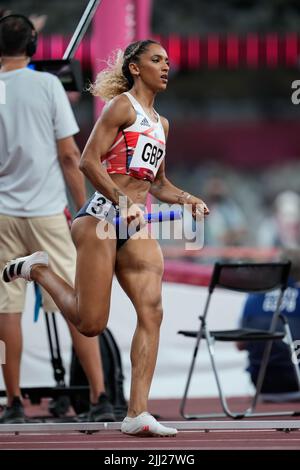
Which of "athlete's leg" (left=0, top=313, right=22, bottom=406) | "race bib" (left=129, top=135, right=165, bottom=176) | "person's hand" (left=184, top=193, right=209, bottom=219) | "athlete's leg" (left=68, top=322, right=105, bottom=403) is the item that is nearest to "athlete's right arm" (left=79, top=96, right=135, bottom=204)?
"race bib" (left=129, top=135, right=165, bottom=176)

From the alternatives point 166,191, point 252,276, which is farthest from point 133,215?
point 252,276

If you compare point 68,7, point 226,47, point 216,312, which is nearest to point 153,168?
point 216,312

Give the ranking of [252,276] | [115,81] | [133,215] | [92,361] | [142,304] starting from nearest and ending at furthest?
1. [133,215]
2. [142,304]
3. [115,81]
4. [92,361]
5. [252,276]

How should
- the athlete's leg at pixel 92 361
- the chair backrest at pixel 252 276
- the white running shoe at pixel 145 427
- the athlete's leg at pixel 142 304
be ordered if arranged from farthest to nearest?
the chair backrest at pixel 252 276 → the athlete's leg at pixel 92 361 → the athlete's leg at pixel 142 304 → the white running shoe at pixel 145 427

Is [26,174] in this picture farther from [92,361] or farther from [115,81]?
[92,361]

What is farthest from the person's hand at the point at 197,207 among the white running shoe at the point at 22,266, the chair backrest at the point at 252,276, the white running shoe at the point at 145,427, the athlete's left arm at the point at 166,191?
the chair backrest at the point at 252,276

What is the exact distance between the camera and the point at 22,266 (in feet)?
18.2

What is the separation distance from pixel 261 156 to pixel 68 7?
4.38 meters

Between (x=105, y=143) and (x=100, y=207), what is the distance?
28cm

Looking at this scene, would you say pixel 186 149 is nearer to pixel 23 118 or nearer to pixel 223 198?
pixel 223 198

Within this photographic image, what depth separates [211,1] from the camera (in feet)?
71.2

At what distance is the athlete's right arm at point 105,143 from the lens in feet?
16.5

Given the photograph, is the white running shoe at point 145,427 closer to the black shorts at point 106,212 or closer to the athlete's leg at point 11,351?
the black shorts at point 106,212

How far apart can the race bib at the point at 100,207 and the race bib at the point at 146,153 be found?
0.18 m
